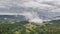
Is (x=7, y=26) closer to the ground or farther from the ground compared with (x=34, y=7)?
closer to the ground

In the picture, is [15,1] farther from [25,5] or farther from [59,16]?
[59,16]

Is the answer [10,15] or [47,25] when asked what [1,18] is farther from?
[47,25]

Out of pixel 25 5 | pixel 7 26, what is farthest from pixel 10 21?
pixel 25 5

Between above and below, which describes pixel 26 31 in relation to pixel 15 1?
below

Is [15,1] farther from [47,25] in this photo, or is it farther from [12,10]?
[47,25]

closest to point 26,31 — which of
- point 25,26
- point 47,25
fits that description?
point 25,26
